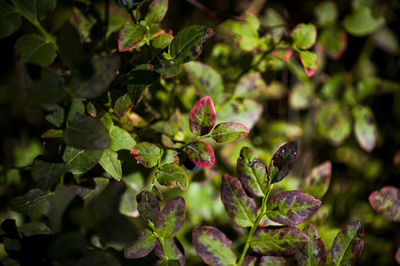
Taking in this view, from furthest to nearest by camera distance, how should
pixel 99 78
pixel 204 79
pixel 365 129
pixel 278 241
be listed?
pixel 365 129
pixel 204 79
pixel 278 241
pixel 99 78

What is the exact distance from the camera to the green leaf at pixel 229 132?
724mm

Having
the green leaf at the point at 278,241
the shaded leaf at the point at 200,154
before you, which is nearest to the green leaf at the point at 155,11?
the shaded leaf at the point at 200,154

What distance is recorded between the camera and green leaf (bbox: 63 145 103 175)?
0.71 meters

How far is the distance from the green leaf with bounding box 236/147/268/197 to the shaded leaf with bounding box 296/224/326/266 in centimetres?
13

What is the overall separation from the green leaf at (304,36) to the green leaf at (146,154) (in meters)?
0.47

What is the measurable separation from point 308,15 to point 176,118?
3.02ft

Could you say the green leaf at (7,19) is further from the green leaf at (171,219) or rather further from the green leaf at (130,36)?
the green leaf at (171,219)

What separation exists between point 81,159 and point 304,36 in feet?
2.04

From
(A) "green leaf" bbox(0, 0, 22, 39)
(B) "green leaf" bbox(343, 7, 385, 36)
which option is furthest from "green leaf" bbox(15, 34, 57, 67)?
(B) "green leaf" bbox(343, 7, 385, 36)

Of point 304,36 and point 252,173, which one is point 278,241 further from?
point 304,36

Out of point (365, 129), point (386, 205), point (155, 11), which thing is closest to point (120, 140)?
point (155, 11)

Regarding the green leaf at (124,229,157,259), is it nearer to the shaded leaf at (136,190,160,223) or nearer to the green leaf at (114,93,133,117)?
the shaded leaf at (136,190,160,223)

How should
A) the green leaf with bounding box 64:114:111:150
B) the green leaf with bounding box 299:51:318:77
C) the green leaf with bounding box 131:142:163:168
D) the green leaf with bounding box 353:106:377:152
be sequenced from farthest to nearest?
1. the green leaf with bounding box 353:106:377:152
2. the green leaf with bounding box 299:51:318:77
3. the green leaf with bounding box 131:142:163:168
4. the green leaf with bounding box 64:114:111:150

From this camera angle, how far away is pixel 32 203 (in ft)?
2.40
